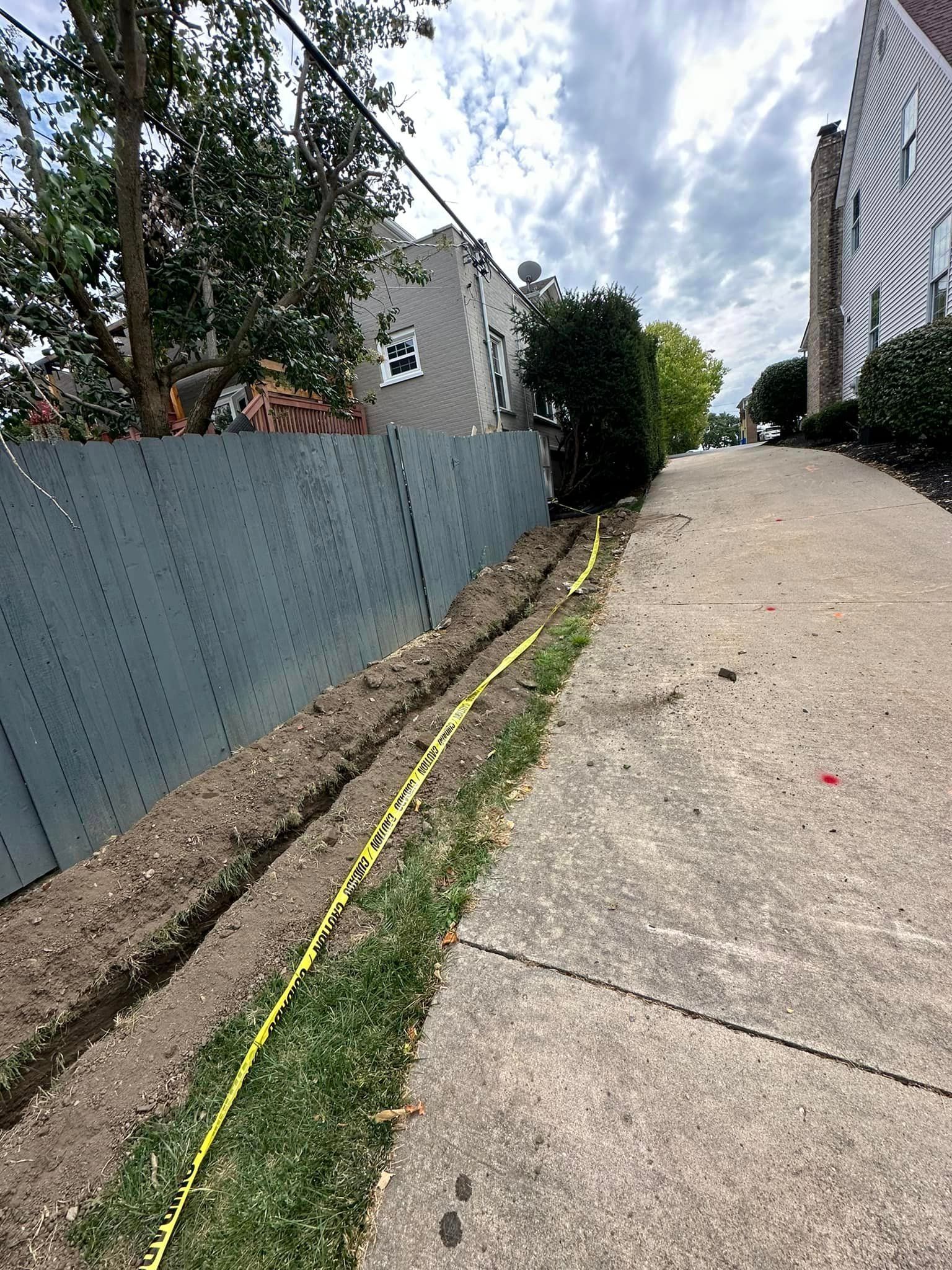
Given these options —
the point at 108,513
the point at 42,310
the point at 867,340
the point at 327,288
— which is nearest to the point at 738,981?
the point at 108,513

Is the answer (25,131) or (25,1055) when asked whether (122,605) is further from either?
(25,131)

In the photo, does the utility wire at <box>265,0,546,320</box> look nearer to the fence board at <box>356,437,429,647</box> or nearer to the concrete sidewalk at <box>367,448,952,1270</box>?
the fence board at <box>356,437,429,647</box>

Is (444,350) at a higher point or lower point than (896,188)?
lower

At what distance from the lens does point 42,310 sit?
3.55m

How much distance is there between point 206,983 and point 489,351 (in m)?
12.1

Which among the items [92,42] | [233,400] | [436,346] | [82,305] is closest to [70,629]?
[82,305]

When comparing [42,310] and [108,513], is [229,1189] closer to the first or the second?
[108,513]

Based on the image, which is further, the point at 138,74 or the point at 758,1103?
the point at 138,74

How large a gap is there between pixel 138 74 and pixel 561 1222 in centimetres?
589

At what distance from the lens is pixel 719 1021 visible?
1693 mm

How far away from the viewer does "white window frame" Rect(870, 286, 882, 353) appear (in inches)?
541

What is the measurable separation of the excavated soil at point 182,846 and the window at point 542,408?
1170 centimetres

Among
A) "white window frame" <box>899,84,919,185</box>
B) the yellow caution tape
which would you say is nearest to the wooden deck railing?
the yellow caution tape

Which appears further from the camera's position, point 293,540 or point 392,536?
point 392,536
